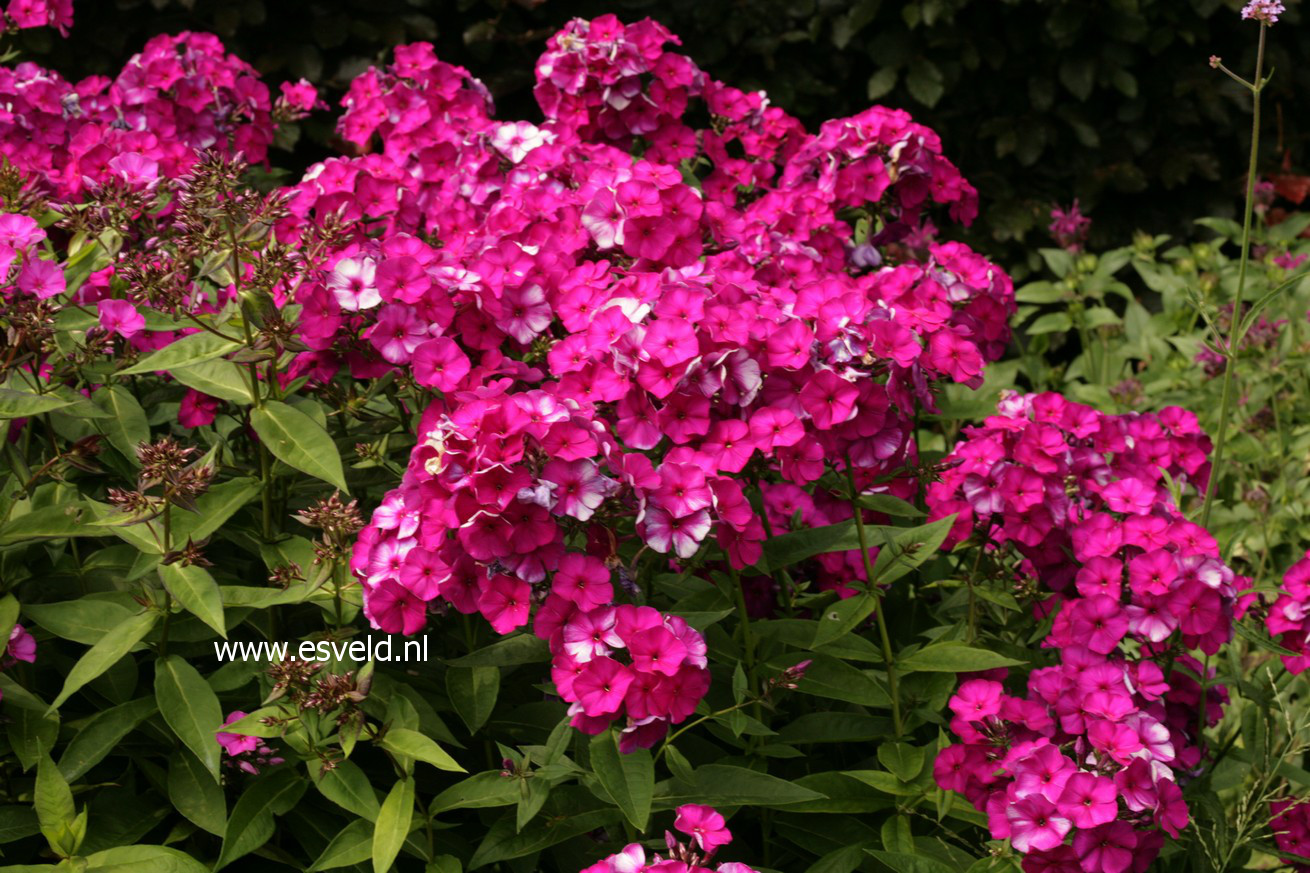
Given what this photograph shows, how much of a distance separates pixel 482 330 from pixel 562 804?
2.48 feet

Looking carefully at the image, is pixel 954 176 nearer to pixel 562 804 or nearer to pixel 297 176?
pixel 562 804

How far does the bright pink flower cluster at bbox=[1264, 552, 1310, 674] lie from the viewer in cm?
239

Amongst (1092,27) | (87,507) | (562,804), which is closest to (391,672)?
(562,804)

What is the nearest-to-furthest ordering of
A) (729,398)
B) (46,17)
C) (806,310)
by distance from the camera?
(729,398) < (806,310) < (46,17)

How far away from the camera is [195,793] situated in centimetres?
216

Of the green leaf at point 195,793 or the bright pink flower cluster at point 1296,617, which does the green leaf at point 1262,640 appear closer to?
the bright pink flower cluster at point 1296,617

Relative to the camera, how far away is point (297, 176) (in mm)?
5918

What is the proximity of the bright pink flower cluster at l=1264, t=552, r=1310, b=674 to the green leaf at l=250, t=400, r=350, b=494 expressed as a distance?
1594 millimetres

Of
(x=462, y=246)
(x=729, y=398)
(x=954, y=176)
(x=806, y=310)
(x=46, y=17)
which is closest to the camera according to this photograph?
(x=729, y=398)

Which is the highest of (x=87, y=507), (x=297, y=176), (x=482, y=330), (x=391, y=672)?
(x=482, y=330)

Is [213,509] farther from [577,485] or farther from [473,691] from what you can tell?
[577,485]

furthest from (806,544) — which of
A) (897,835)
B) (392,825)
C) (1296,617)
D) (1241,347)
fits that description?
(1241,347)

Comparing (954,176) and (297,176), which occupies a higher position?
(954,176)

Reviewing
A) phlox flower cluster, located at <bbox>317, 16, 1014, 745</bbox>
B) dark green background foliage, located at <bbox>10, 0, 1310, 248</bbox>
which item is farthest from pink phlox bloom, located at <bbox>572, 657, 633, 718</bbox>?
dark green background foliage, located at <bbox>10, 0, 1310, 248</bbox>
